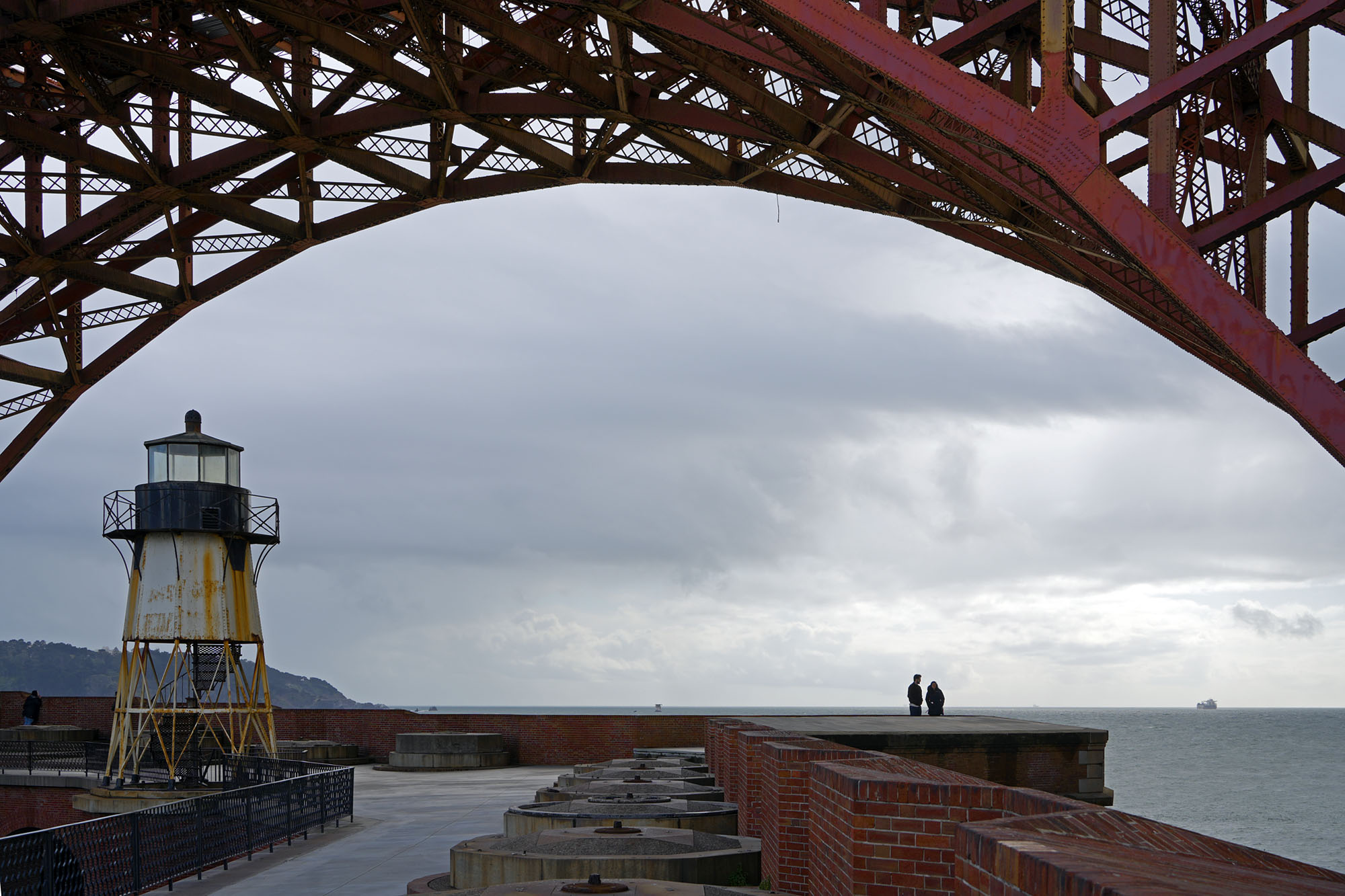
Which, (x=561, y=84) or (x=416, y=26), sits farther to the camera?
(x=561, y=84)

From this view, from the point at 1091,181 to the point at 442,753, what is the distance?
79.2ft

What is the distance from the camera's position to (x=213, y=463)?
25.3 meters

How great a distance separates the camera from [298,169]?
2386 cm

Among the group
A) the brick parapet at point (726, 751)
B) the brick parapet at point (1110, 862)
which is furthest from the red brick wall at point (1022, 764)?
the brick parapet at point (1110, 862)

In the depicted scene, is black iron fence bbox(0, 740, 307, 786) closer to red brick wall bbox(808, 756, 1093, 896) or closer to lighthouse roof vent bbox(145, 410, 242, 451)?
lighthouse roof vent bbox(145, 410, 242, 451)

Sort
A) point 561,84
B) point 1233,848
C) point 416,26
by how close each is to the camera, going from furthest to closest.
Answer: point 561,84
point 416,26
point 1233,848

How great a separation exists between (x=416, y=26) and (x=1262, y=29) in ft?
36.1

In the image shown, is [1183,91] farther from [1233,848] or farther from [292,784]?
[292,784]

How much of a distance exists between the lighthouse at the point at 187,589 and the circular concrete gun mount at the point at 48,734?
1054 centimetres

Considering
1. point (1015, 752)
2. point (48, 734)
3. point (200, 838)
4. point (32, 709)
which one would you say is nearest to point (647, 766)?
point (1015, 752)

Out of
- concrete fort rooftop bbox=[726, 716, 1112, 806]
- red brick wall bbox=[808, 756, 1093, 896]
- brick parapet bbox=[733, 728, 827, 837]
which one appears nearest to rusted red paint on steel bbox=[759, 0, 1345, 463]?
brick parapet bbox=[733, 728, 827, 837]

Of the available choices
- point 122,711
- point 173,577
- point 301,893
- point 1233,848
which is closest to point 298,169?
point 173,577

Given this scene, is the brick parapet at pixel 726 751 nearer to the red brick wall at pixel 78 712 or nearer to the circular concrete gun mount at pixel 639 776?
the circular concrete gun mount at pixel 639 776

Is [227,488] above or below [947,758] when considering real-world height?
above
